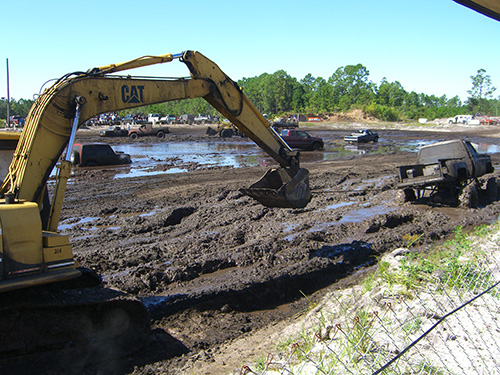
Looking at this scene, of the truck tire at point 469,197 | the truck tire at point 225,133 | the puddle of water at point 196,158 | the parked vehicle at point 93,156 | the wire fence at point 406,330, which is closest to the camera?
the wire fence at point 406,330

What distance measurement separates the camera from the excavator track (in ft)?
16.2

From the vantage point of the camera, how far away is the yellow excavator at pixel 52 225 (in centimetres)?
486

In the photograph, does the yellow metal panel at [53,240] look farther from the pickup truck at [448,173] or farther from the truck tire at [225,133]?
the truck tire at [225,133]

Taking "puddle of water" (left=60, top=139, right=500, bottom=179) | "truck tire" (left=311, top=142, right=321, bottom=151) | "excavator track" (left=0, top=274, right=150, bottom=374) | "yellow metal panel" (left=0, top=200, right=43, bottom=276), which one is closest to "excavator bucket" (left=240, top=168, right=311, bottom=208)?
"excavator track" (left=0, top=274, right=150, bottom=374)

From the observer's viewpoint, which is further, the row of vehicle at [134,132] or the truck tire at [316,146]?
the row of vehicle at [134,132]

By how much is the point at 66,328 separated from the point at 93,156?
18.8 meters

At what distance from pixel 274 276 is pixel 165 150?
26020mm

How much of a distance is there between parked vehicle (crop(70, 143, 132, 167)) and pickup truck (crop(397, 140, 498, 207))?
1555cm

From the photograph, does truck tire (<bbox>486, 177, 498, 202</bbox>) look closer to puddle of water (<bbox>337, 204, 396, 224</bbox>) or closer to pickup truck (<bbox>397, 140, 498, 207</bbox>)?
pickup truck (<bbox>397, 140, 498, 207</bbox>)

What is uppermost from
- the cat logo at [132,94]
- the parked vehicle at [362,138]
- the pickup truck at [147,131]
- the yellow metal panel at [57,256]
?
the pickup truck at [147,131]

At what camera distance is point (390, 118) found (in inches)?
3371

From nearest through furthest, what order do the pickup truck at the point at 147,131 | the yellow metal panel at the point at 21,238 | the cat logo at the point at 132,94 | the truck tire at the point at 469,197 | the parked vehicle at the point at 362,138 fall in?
the yellow metal panel at the point at 21,238
the cat logo at the point at 132,94
the truck tire at the point at 469,197
the parked vehicle at the point at 362,138
the pickup truck at the point at 147,131

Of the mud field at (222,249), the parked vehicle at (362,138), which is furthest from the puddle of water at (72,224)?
the parked vehicle at (362,138)

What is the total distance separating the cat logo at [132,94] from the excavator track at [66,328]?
113 inches
